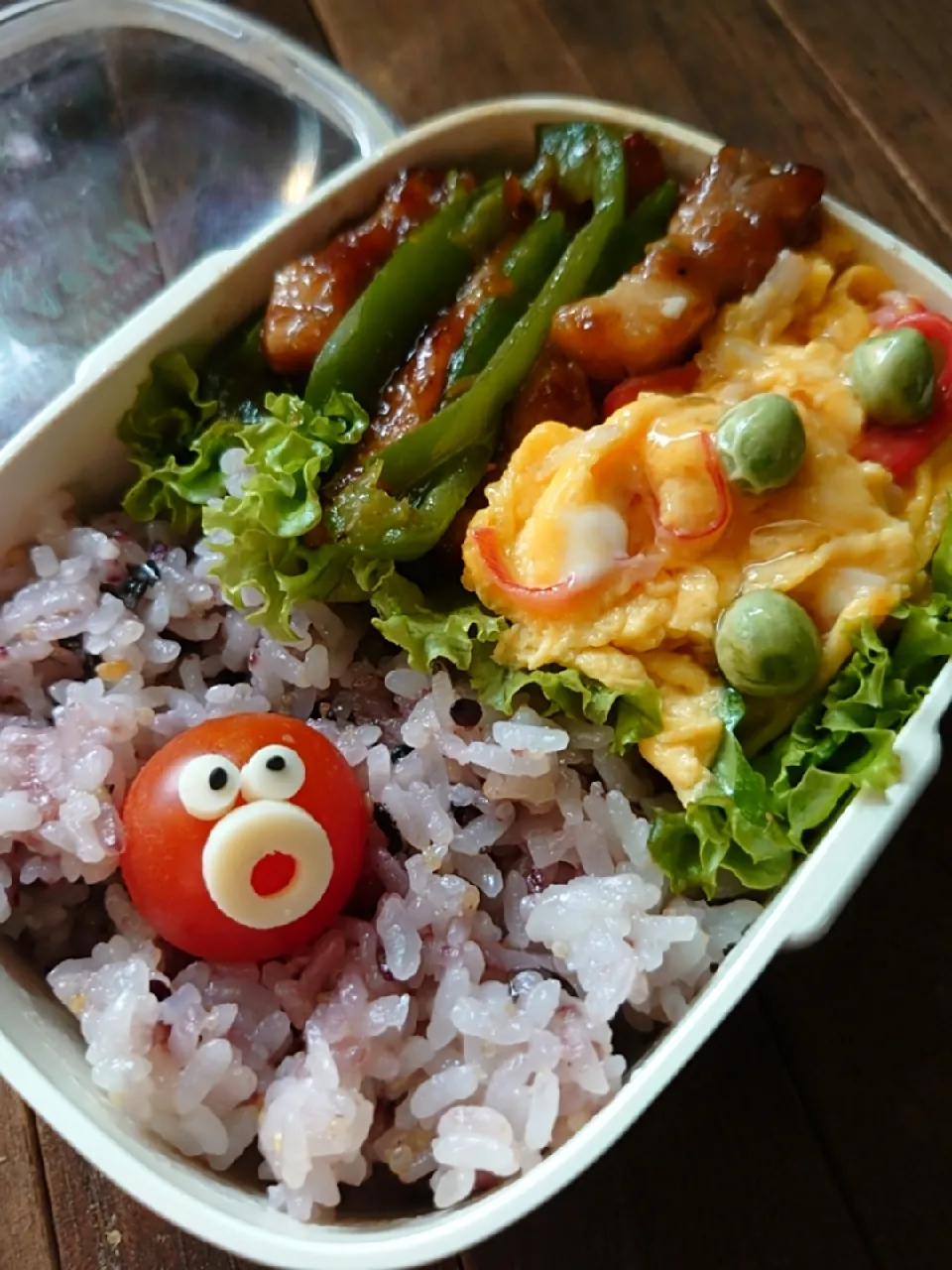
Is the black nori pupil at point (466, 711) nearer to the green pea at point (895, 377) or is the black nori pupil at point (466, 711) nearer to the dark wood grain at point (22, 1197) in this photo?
the green pea at point (895, 377)

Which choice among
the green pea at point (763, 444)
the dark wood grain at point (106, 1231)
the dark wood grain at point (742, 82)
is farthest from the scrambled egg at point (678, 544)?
the dark wood grain at point (742, 82)

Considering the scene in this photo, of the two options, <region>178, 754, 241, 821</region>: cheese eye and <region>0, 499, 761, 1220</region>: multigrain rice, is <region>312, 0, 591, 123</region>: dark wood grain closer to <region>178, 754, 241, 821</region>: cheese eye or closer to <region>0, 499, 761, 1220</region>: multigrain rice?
<region>0, 499, 761, 1220</region>: multigrain rice

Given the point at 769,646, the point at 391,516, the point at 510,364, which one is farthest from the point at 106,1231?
the point at 510,364

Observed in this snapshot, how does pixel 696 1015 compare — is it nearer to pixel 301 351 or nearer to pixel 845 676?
pixel 845 676

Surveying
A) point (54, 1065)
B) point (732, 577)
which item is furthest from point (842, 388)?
point (54, 1065)

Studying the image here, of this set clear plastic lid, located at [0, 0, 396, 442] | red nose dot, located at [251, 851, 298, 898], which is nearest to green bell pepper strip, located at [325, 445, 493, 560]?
red nose dot, located at [251, 851, 298, 898]

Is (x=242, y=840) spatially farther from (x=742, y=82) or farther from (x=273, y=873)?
(x=742, y=82)
